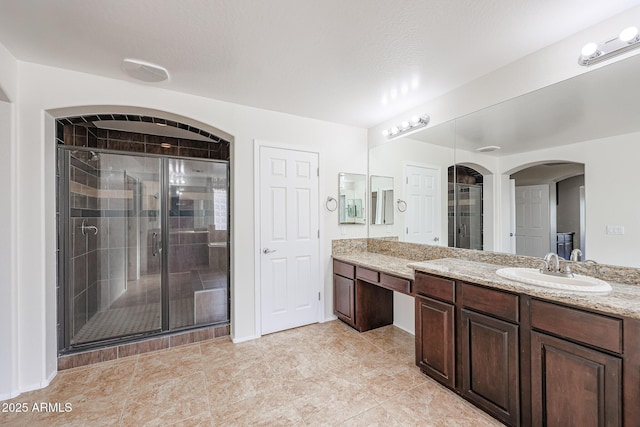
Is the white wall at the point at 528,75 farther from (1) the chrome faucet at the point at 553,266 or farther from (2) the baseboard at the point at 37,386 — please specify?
(2) the baseboard at the point at 37,386

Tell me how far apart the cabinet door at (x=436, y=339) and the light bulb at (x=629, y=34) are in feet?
6.03

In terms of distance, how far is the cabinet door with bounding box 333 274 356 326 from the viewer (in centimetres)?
305

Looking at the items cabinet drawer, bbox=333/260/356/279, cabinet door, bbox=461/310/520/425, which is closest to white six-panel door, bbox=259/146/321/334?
cabinet drawer, bbox=333/260/356/279

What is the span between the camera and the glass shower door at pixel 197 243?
2988 mm

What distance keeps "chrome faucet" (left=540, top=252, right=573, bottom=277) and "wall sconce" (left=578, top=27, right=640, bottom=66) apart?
4.01ft

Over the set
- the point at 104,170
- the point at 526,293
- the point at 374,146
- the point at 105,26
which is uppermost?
the point at 105,26

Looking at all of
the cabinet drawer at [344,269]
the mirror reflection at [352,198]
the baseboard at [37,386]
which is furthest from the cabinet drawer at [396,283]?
the baseboard at [37,386]

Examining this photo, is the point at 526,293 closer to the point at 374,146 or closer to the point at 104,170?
the point at 374,146

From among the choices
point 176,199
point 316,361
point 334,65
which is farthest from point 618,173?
point 176,199

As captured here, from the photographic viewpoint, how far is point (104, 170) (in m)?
2.78

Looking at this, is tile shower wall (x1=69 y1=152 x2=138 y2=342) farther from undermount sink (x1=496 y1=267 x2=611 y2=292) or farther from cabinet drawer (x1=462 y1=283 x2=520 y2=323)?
undermount sink (x1=496 y1=267 x2=611 y2=292)

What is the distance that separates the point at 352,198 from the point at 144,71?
244 cm

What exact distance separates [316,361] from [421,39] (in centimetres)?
266

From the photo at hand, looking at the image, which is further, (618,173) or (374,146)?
(374,146)
